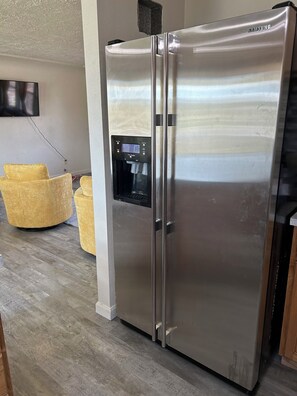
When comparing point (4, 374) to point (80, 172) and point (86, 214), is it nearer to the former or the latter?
point (86, 214)

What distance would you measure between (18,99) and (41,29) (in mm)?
2121

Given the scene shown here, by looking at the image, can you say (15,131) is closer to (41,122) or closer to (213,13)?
(41,122)

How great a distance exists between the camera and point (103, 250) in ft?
7.13

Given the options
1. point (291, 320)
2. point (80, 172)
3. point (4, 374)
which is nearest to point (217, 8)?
point (291, 320)

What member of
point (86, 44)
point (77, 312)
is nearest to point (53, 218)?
point (77, 312)

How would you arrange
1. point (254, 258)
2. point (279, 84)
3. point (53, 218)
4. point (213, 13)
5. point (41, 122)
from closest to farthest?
point (279, 84) → point (254, 258) → point (213, 13) → point (53, 218) → point (41, 122)

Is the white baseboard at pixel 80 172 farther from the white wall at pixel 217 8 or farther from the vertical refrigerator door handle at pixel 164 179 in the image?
the vertical refrigerator door handle at pixel 164 179

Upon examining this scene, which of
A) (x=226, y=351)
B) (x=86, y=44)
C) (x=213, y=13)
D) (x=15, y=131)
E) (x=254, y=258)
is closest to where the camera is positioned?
(x=254, y=258)

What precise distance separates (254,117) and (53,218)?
326 centimetres

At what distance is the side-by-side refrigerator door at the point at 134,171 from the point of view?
5.25 ft

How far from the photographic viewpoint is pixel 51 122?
6.58 metres

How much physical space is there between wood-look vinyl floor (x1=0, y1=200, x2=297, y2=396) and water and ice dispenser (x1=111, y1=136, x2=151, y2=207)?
0.97m

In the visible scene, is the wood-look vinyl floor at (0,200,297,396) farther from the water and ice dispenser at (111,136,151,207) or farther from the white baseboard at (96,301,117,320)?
the water and ice dispenser at (111,136,151,207)

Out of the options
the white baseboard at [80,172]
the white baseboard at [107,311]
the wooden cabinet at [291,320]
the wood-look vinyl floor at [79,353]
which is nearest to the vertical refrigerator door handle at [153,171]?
the wood-look vinyl floor at [79,353]
